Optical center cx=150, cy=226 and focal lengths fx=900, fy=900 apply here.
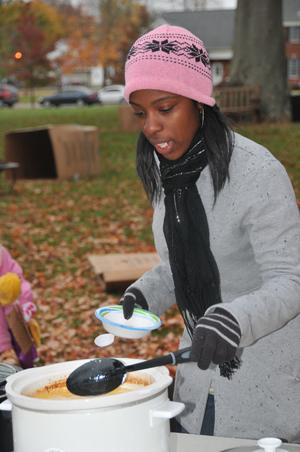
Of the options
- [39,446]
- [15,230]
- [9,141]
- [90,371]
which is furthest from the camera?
[9,141]

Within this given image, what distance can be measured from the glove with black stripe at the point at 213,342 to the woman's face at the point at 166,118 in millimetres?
545

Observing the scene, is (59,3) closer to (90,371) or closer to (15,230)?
(15,230)

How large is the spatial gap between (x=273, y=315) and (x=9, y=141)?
1485 cm

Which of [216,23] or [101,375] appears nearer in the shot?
[101,375]

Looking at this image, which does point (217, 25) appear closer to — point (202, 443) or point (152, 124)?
point (152, 124)

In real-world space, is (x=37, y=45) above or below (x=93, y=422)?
below

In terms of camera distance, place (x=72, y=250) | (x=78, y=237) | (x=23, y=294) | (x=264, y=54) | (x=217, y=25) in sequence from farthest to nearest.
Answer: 1. (x=217, y=25)
2. (x=264, y=54)
3. (x=78, y=237)
4. (x=72, y=250)
5. (x=23, y=294)

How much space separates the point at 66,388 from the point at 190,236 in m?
0.64

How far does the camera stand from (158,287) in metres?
2.65

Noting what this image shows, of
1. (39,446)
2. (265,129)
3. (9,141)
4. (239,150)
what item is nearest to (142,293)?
(239,150)

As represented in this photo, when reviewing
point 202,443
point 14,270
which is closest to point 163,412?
point 202,443

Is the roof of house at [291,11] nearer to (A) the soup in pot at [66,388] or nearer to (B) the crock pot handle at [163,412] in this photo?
(A) the soup in pot at [66,388]

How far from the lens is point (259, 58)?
24.6 m

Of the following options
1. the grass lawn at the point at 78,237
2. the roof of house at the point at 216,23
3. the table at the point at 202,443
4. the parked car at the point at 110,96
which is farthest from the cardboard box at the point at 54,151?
the roof of house at the point at 216,23
